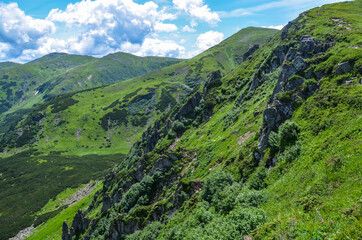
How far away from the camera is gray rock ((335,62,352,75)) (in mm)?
24891

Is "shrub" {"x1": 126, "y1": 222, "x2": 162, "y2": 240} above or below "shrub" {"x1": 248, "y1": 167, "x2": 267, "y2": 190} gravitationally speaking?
below

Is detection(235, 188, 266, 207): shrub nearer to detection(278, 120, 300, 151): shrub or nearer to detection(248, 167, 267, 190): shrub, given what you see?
detection(248, 167, 267, 190): shrub

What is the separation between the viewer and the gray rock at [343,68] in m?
24.9

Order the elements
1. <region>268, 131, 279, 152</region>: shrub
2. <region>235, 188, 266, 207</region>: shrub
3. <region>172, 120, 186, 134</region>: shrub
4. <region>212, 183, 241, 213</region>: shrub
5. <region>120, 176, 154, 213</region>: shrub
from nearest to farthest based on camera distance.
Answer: <region>235, 188, 266, 207</region>: shrub, <region>212, 183, 241, 213</region>: shrub, <region>268, 131, 279, 152</region>: shrub, <region>120, 176, 154, 213</region>: shrub, <region>172, 120, 186, 134</region>: shrub

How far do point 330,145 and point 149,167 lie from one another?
4767 cm

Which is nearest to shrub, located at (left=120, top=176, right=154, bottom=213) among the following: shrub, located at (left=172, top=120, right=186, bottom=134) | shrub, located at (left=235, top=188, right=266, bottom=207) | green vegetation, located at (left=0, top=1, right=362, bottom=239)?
green vegetation, located at (left=0, top=1, right=362, bottom=239)

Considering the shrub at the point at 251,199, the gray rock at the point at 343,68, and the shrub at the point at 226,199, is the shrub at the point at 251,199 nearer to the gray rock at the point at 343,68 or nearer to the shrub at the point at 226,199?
the shrub at the point at 226,199

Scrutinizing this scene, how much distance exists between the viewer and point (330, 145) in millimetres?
16594

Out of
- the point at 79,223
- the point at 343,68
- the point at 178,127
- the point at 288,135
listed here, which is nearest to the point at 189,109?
the point at 178,127

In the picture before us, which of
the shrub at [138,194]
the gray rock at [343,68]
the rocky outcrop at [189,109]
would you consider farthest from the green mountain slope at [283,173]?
the rocky outcrop at [189,109]

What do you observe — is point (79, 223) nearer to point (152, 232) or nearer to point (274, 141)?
point (152, 232)

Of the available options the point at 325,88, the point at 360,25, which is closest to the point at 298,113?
the point at 325,88

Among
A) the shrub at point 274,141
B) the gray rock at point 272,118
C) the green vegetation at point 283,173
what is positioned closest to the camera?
the green vegetation at point 283,173

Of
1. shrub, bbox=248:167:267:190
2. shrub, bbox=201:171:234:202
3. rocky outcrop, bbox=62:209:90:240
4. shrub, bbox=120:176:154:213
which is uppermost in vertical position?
shrub, bbox=248:167:267:190
